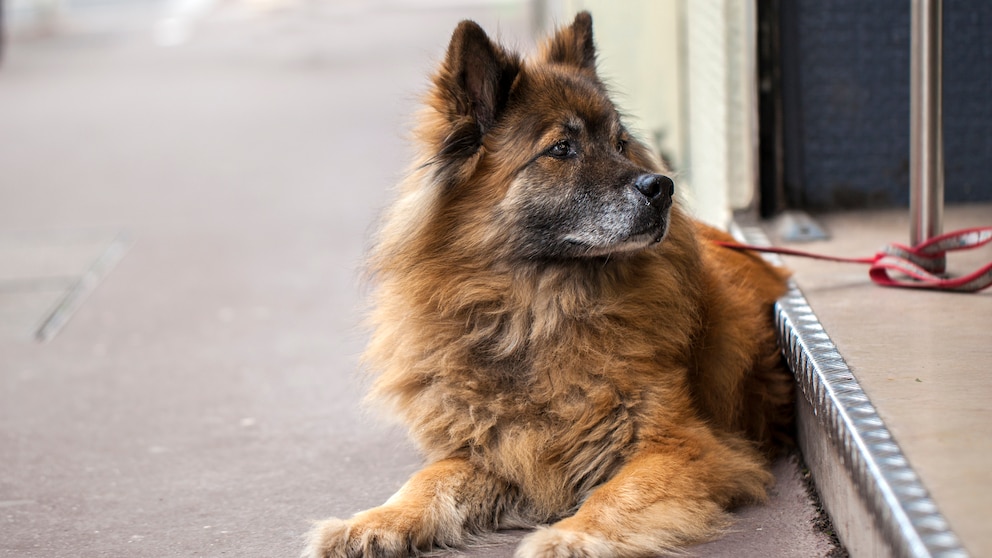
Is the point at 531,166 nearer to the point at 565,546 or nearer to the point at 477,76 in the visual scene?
the point at 477,76

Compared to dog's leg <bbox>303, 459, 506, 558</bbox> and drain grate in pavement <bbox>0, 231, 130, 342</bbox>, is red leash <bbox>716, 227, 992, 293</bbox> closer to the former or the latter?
dog's leg <bbox>303, 459, 506, 558</bbox>

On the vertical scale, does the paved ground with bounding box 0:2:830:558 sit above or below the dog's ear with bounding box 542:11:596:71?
below

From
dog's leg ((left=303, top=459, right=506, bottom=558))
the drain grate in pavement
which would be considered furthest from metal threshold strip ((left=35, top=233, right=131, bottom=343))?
dog's leg ((left=303, top=459, right=506, bottom=558))

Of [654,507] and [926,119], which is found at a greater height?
[926,119]

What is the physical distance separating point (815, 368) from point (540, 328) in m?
0.79

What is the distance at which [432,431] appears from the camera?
3.38 meters

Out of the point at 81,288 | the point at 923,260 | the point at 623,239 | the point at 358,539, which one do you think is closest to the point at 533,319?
the point at 623,239

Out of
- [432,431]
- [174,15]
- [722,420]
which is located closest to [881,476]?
[722,420]

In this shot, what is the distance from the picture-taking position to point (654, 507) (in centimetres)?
298

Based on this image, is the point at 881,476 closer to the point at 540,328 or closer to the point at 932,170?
the point at 540,328

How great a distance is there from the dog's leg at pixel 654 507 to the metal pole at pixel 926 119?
55.2 inches

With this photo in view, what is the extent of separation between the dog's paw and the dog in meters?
0.29

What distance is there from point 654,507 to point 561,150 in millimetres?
1086

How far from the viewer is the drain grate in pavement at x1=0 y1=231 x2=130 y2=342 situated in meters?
6.27
